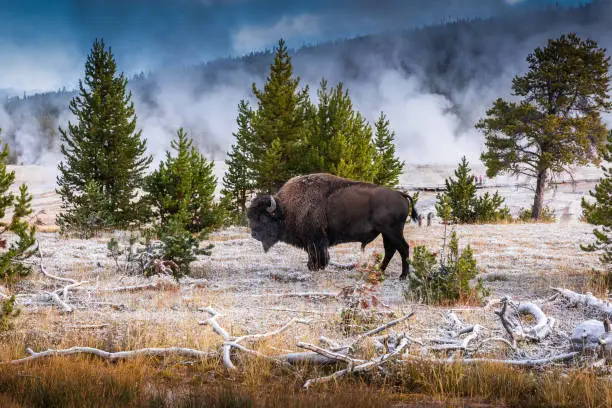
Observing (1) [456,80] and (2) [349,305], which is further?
(1) [456,80]

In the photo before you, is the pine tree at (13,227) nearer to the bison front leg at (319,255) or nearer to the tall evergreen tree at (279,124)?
the bison front leg at (319,255)

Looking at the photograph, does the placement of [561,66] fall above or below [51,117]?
below

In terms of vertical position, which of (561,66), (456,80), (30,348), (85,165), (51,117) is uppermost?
(456,80)

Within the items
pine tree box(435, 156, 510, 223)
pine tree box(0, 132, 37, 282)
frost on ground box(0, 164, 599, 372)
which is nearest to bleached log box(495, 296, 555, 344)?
frost on ground box(0, 164, 599, 372)

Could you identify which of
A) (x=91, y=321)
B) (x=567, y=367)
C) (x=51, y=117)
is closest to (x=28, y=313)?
(x=91, y=321)

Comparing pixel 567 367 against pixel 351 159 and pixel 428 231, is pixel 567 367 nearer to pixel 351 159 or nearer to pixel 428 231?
pixel 428 231

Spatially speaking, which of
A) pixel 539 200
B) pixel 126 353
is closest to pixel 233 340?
pixel 126 353

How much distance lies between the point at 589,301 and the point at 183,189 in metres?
14.3

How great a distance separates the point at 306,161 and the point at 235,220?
4424 mm

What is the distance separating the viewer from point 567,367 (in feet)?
14.3

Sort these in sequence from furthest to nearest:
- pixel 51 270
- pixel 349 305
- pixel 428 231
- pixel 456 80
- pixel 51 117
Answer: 1. pixel 456 80
2. pixel 51 117
3. pixel 428 231
4. pixel 51 270
5. pixel 349 305

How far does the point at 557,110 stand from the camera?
27469 mm

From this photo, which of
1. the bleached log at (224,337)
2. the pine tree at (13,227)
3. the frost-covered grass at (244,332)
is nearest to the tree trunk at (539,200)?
the frost-covered grass at (244,332)

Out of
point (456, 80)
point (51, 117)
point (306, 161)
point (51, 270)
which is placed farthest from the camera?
point (456, 80)
